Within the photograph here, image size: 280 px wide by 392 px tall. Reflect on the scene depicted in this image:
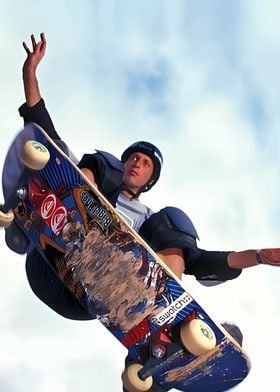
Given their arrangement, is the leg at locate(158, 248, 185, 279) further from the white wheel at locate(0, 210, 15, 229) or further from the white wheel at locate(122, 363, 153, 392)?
the white wheel at locate(0, 210, 15, 229)

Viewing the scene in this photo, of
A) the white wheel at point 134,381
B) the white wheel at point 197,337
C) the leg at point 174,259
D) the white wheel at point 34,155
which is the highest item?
the white wheel at point 34,155

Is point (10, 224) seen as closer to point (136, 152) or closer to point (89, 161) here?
point (89, 161)

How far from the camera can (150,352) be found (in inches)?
265

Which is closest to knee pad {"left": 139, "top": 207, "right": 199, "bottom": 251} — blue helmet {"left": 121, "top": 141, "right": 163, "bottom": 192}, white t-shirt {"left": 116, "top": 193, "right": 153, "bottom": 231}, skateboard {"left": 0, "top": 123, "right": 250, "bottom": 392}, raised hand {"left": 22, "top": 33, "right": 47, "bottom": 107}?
white t-shirt {"left": 116, "top": 193, "right": 153, "bottom": 231}

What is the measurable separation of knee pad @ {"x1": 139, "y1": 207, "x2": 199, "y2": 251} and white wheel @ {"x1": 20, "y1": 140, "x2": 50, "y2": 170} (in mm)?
1153

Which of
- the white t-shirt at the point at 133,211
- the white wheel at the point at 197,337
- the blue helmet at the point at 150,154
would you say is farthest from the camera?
the blue helmet at the point at 150,154

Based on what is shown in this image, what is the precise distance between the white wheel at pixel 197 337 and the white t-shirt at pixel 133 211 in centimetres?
117

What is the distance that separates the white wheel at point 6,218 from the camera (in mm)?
6953

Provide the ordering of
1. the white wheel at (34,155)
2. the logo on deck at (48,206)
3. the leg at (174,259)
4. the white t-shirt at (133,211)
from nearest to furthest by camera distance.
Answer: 1. the white wheel at (34,155)
2. the leg at (174,259)
3. the logo on deck at (48,206)
4. the white t-shirt at (133,211)

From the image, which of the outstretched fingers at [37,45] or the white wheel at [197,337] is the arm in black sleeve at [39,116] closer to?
the outstretched fingers at [37,45]

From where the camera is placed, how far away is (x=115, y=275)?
21.7 feet

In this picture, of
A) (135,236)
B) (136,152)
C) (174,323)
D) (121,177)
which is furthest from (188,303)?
(136,152)

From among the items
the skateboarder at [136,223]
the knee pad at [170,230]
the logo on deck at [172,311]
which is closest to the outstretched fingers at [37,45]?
the skateboarder at [136,223]

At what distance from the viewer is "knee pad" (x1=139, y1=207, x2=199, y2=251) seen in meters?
6.82
